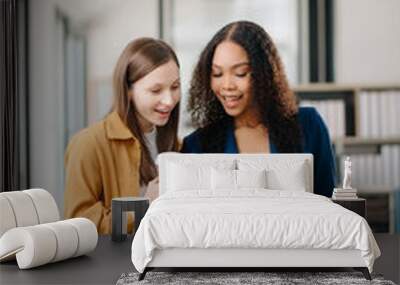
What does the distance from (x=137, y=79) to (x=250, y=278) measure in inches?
97.5

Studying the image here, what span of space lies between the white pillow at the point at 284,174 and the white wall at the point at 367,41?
99cm

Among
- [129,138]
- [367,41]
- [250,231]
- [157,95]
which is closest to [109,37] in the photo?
[157,95]

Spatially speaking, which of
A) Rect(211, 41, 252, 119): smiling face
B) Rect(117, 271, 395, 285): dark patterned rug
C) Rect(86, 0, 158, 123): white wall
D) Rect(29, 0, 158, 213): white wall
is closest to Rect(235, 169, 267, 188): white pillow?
Rect(211, 41, 252, 119): smiling face

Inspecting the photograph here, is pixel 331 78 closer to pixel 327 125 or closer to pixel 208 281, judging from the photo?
pixel 327 125

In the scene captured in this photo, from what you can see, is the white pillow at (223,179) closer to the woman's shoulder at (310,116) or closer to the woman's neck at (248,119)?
the woman's neck at (248,119)

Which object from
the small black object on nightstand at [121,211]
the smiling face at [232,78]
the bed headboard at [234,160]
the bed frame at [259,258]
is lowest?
the bed frame at [259,258]

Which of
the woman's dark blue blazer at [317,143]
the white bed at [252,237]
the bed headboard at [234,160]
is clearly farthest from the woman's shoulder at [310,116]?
the white bed at [252,237]

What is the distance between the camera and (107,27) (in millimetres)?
6484

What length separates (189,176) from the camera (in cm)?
586

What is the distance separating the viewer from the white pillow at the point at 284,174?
5.86 metres

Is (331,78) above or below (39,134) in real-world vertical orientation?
above

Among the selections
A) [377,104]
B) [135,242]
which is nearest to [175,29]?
[377,104]

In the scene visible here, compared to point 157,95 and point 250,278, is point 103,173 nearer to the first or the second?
point 157,95

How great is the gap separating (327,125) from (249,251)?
2197 mm
